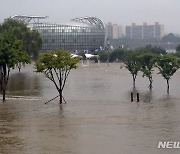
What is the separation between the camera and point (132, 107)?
82.6 ft

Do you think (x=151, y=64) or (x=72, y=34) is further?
(x=72, y=34)

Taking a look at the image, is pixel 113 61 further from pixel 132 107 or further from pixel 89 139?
pixel 89 139

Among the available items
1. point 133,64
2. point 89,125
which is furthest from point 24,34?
point 89,125

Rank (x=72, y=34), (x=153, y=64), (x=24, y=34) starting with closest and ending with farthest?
(x=153, y=64) < (x=24, y=34) < (x=72, y=34)

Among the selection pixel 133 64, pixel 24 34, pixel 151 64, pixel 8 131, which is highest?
pixel 24 34

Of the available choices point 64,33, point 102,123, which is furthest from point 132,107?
point 64,33

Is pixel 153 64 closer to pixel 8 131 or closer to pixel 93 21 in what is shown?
pixel 8 131

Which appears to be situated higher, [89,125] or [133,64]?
[133,64]

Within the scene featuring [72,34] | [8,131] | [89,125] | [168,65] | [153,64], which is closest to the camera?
[8,131]

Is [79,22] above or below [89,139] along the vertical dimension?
above

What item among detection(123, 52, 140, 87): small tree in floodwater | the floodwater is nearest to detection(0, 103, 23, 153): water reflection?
the floodwater

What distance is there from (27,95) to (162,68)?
13.3m

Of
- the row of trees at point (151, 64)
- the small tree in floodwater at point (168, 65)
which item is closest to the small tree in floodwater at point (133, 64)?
the row of trees at point (151, 64)

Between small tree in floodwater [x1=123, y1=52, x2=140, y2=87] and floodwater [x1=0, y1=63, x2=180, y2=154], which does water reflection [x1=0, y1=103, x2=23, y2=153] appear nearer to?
floodwater [x1=0, y1=63, x2=180, y2=154]
